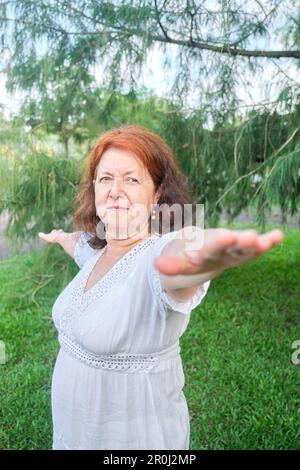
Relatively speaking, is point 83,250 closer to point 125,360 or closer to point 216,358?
point 125,360

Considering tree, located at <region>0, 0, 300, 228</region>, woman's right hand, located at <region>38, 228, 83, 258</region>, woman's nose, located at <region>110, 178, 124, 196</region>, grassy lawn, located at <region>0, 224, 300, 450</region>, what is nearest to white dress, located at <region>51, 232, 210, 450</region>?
woman's nose, located at <region>110, 178, 124, 196</region>

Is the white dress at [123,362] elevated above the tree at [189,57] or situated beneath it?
situated beneath

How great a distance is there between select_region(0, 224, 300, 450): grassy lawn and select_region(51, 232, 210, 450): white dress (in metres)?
0.74

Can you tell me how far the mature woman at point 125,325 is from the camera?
64 centimetres

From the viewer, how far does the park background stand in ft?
5.03

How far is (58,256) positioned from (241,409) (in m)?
1.17

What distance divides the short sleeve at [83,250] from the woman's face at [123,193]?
0.71 feet

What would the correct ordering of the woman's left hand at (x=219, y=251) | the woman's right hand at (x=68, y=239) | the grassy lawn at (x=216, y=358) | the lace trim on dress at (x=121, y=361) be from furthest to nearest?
the grassy lawn at (x=216, y=358), the woman's right hand at (x=68, y=239), the lace trim on dress at (x=121, y=361), the woman's left hand at (x=219, y=251)

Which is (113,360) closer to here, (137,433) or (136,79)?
(137,433)

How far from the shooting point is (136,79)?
70.4 inches

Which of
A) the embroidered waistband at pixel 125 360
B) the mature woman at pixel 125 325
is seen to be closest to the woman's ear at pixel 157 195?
the mature woman at pixel 125 325

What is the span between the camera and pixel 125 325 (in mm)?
637

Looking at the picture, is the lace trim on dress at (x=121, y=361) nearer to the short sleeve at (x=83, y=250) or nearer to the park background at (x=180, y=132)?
the short sleeve at (x=83, y=250)

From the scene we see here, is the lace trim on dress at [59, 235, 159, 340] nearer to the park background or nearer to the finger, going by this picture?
the finger
